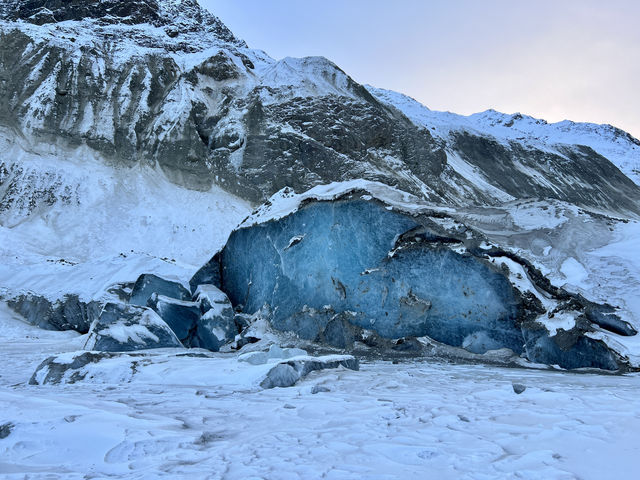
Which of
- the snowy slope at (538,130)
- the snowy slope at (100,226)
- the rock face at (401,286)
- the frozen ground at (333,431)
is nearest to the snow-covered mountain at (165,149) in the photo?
the snowy slope at (100,226)

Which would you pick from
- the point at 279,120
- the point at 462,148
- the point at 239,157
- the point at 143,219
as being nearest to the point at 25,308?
the point at 143,219

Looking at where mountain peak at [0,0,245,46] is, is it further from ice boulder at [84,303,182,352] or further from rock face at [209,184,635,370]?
ice boulder at [84,303,182,352]

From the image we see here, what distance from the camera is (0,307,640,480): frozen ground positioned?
294cm

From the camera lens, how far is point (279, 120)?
34188 mm

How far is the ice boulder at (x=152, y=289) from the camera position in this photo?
12.5 meters

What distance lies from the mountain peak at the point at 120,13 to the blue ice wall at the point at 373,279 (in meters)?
38.7

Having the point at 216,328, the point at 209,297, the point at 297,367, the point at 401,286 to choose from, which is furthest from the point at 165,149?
the point at 297,367

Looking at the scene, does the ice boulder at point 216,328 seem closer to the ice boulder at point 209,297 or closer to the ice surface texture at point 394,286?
the ice boulder at point 209,297

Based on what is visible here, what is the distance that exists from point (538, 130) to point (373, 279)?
3304 inches

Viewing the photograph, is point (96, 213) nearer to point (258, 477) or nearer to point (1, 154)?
point (1, 154)

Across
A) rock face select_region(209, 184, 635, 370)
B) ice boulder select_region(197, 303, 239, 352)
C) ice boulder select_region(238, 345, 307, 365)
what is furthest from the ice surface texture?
ice boulder select_region(238, 345, 307, 365)

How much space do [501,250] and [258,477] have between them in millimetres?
7116

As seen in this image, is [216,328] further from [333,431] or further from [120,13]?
[120,13]

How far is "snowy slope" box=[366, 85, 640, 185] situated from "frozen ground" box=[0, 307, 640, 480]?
57.4m
